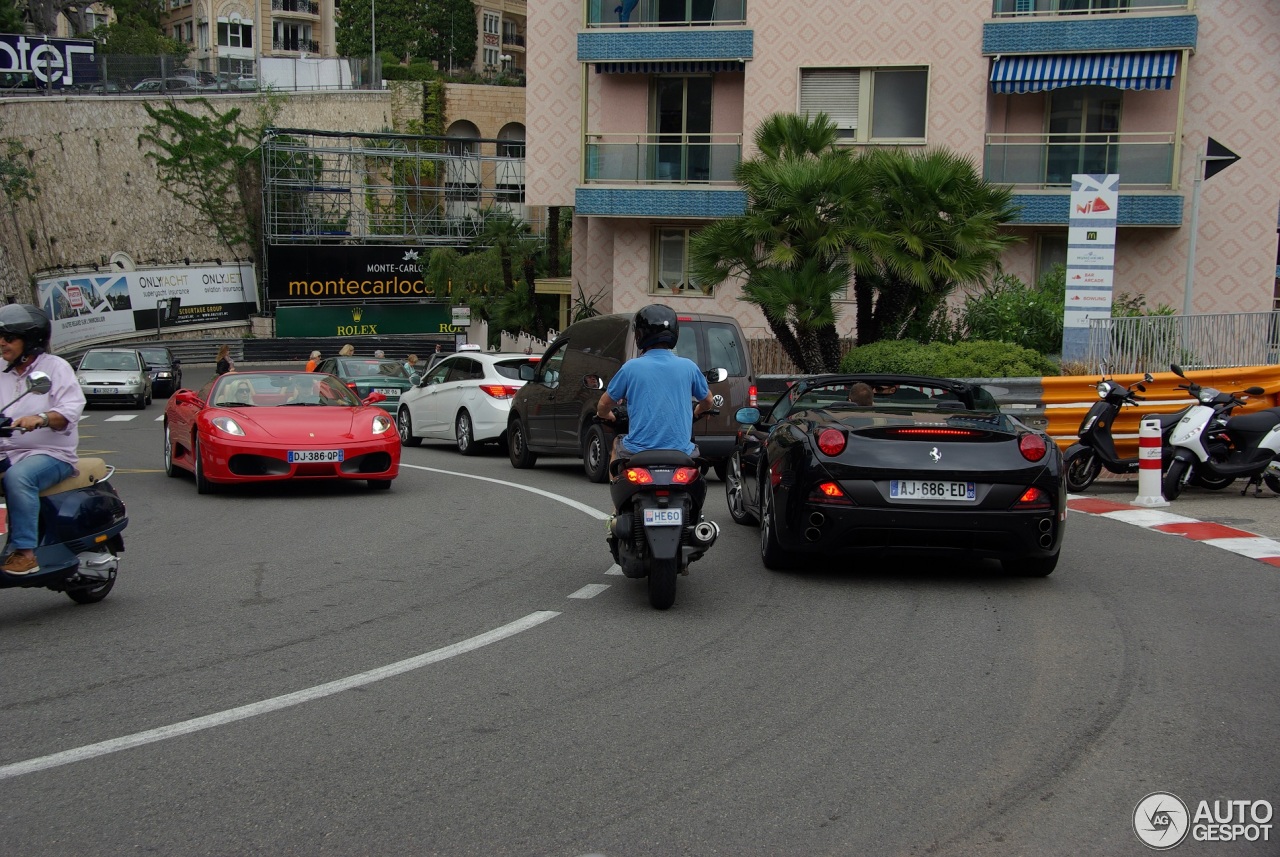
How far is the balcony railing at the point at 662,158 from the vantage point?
1206 inches

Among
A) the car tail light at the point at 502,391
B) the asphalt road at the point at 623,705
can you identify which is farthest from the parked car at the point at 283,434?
the car tail light at the point at 502,391

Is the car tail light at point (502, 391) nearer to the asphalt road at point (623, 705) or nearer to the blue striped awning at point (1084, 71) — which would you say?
the asphalt road at point (623, 705)

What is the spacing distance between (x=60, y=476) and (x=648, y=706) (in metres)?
3.90

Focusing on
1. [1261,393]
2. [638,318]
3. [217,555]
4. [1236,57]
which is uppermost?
[1236,57]

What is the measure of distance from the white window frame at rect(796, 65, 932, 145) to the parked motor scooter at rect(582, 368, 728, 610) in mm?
22553

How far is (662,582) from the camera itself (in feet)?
25.7

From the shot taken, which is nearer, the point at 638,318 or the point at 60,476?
the point at 60,476

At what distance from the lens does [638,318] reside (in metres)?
8.41

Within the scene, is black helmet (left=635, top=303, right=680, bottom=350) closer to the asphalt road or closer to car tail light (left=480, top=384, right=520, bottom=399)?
→ the asphalt road

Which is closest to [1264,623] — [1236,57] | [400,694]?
[400,694]

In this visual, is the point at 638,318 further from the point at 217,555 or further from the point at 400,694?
the point at 217,555

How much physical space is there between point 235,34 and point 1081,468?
88.4 metres

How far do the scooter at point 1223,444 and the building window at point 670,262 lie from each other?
755 inches

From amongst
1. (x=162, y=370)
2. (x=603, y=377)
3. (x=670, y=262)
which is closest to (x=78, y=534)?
(x=603, y=377)
